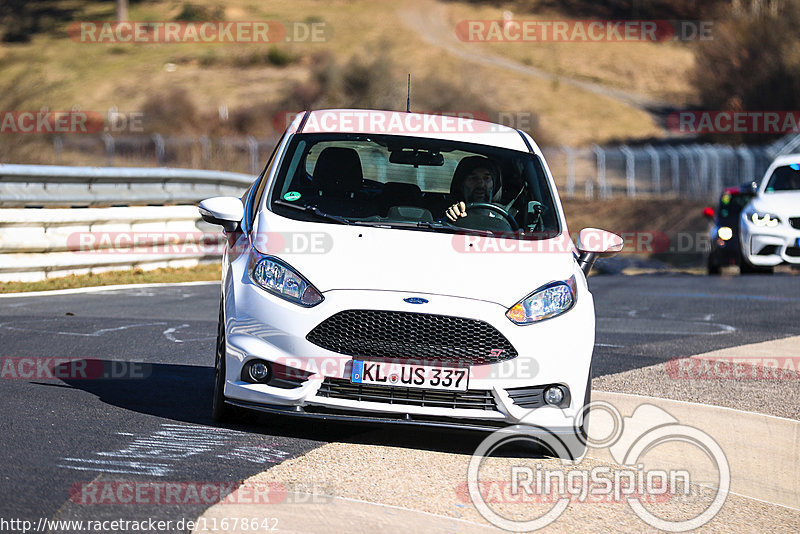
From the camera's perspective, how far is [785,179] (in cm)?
2014

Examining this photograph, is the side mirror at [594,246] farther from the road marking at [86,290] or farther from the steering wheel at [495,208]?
the road marking at [86,290]

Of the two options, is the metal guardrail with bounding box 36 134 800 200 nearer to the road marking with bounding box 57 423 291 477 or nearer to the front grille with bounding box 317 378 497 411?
the road marking with bounding box 57 423 291 477

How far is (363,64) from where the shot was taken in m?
60.9

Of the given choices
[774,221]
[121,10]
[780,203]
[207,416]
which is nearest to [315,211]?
[207,416]

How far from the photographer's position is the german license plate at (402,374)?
6.24m

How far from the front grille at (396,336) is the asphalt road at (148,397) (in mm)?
594

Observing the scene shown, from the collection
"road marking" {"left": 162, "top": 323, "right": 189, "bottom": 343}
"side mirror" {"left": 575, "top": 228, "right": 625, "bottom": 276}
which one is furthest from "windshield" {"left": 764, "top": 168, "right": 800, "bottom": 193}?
"side mirror" {"left": 575, "top": 228, "right": 625, "bottom": 276}

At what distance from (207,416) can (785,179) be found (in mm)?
15042

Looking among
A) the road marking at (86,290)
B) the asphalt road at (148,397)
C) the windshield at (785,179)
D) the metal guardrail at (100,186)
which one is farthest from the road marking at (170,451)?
the windshield at (785,179)

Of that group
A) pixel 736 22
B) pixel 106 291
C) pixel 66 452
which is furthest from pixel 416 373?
pixel 736 22

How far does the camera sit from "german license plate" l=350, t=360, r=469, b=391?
624 cm

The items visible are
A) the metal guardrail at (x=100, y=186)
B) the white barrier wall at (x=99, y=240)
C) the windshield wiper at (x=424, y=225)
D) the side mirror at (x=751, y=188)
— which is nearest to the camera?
the windshield wiper at (x=424, y=225)

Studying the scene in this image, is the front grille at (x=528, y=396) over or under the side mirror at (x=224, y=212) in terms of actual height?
under

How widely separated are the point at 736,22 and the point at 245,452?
183 feet
